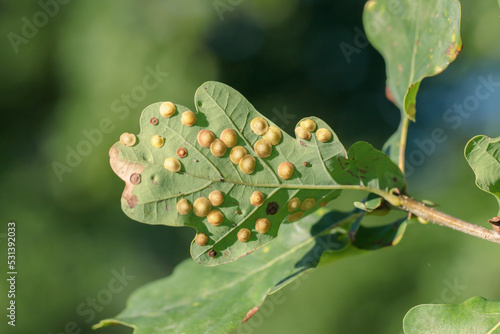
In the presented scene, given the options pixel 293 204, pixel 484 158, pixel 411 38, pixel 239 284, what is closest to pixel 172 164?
pixel 293 204

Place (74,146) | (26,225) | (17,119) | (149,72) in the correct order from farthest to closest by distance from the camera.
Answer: (17,119) → (26,225) → (74,146) → (149,72)

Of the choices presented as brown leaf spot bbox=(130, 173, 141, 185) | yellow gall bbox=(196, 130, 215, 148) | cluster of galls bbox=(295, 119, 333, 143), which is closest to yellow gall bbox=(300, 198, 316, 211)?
cluster of galls bbox=(295, 119, 333, 143)

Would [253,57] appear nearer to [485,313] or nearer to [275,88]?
[275,88]

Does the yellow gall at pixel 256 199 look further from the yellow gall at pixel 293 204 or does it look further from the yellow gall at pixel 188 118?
the yellow gall at pixel 188 118

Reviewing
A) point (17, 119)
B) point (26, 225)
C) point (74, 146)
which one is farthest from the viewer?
point (17, 119)

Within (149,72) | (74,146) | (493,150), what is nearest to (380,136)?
(149,72)

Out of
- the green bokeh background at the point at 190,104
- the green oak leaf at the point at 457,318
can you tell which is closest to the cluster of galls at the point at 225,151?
the green oak leaf at the point at 457,318

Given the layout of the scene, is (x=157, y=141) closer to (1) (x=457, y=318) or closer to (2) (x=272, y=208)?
(2) (x=272, y=208)
